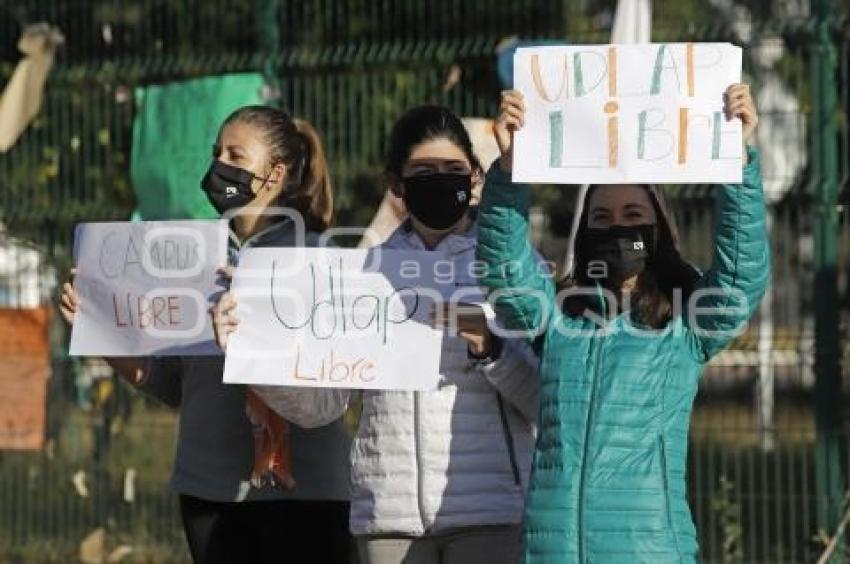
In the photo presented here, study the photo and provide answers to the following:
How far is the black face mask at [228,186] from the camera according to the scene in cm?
600

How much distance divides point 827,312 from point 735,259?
148 inches

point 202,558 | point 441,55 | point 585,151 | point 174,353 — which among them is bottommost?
point 202,558

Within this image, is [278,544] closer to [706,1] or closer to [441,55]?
[441,55]

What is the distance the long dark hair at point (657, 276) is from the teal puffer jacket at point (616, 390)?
6cm

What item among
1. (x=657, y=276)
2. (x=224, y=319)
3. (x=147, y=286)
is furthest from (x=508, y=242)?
(x=147, y=286)

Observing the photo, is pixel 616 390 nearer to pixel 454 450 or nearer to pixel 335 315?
pixel 454 450

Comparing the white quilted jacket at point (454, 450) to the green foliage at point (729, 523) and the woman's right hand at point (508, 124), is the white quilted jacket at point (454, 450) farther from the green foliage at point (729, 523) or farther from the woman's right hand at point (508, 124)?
the green foliage at point (729, 523)

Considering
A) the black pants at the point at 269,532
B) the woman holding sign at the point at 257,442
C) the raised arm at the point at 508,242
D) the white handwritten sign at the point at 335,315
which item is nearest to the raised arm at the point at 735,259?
the raised arm at the point at 508,242

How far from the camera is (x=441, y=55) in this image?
961cm

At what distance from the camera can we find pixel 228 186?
6.00 m

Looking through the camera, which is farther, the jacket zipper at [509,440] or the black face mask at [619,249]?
the jacket zipper at [509,440]

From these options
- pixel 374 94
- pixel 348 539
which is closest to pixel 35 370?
pixel 374 94

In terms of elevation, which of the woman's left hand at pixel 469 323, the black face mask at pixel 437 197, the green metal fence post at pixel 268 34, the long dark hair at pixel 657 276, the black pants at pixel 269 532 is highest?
the green metal fence post at pixel 268 34

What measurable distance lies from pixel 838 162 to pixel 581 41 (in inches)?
57.5
